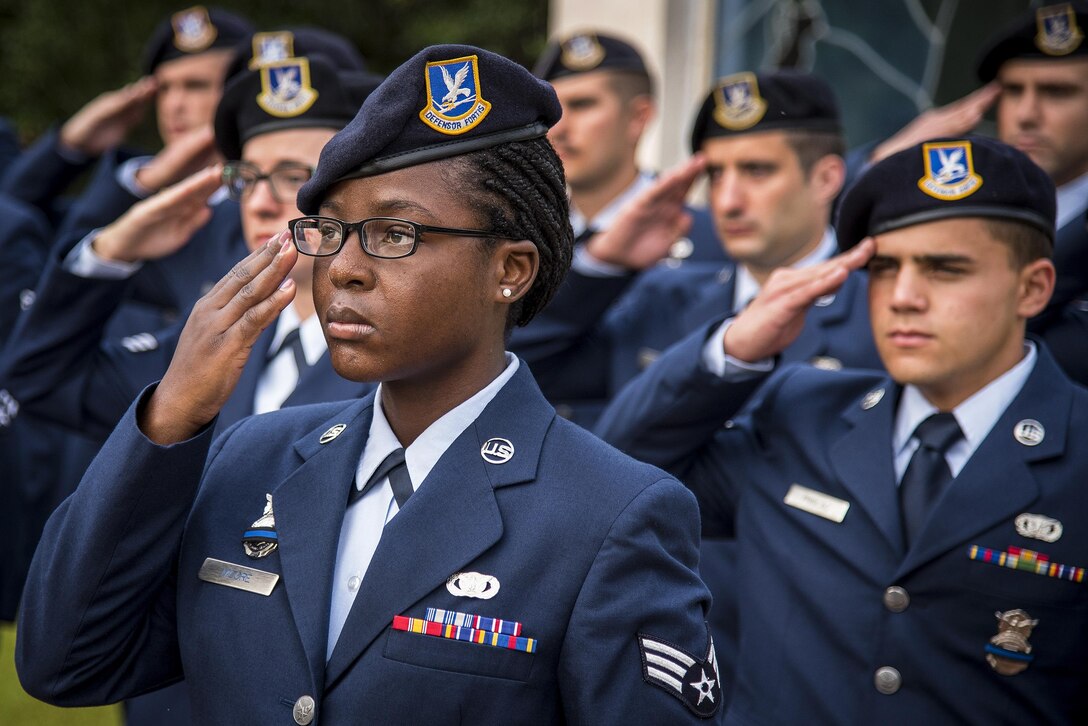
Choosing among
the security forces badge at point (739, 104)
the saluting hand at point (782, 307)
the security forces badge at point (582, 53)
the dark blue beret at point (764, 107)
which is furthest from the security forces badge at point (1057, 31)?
the security forces badge at point (582, 53)

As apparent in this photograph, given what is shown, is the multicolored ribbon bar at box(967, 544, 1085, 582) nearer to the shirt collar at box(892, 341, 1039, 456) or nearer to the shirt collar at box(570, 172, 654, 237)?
the shirt collar at box(892, 341, 1039, 456)

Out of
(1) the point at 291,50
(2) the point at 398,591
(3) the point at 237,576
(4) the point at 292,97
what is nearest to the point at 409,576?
(2) the point at 398,591

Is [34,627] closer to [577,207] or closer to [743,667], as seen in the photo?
[743,667]

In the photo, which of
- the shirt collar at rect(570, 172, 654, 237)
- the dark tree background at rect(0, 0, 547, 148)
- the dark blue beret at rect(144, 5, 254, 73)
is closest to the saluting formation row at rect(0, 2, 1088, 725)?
the shirt collar at rect(570, 172, 654, 237)

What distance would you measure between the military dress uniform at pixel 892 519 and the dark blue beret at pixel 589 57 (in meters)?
2.63

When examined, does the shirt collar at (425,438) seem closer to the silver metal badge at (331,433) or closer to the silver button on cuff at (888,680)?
the silver metal badge at (331,433)

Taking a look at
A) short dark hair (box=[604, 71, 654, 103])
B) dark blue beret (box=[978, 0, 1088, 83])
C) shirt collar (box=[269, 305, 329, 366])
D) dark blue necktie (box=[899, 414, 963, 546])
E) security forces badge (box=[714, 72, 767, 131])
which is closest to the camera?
dark blue necktie (box=[899, 414, 963, 546])

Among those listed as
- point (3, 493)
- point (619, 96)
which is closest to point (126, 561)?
point (3, 493)

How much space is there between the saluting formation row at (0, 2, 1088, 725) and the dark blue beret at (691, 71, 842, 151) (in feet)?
0.05

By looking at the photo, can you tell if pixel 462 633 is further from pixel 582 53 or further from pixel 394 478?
pixel 582 53

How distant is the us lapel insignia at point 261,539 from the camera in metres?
2.26

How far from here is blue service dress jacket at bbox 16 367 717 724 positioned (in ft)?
6.88

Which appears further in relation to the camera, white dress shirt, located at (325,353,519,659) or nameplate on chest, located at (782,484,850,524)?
nameplate on chest, located at (782,484,850,524)

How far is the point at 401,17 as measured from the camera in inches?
537
